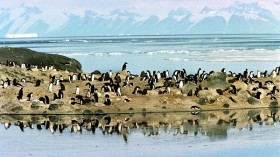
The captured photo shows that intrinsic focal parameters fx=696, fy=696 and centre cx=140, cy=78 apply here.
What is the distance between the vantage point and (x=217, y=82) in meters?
36.5

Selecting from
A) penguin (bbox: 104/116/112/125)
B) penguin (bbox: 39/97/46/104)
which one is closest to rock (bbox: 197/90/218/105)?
penguin (bbox: 104/116/112/125)

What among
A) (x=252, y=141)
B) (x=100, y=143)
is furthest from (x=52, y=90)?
(x=252, y=141)

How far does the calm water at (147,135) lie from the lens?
2373cm

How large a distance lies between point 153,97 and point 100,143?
33.2ft

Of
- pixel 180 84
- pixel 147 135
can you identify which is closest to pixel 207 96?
pixel 180 84

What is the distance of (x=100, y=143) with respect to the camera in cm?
2542

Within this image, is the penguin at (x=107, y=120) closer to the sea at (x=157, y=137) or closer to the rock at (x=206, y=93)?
the sea at (x=157, y=137)

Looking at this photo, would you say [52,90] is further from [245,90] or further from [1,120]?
[245,90]

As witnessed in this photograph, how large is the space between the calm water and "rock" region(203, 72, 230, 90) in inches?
95.1

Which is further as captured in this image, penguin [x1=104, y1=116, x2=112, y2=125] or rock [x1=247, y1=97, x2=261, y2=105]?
rock [x1=247, y1=97, x2=261, y2=105]

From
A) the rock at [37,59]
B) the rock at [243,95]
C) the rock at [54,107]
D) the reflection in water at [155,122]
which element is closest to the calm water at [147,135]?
the reflection in water at [155,122]

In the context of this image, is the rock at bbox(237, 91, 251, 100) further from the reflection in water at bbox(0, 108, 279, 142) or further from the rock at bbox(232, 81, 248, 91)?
the reflection in water at bbox(0, 108, 279, 142)

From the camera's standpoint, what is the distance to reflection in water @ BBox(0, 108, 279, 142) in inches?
1115

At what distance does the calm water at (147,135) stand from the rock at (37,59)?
21.4 metres
